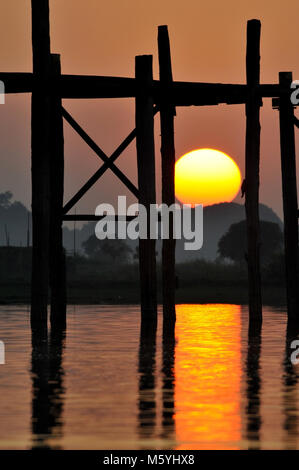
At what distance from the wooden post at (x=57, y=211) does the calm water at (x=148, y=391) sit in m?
1.15

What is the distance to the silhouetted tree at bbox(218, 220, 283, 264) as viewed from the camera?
127 metres

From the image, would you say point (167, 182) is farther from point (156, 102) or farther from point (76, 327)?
point (76, 327)

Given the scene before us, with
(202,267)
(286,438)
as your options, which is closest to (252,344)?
(286,438)

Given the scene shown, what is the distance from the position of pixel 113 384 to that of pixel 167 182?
26.9 feet

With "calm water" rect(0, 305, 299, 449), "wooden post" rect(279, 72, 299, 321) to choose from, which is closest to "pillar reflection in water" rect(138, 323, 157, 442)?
"calm water" rect(0, 305, 299, 449)

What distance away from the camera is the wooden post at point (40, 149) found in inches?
755

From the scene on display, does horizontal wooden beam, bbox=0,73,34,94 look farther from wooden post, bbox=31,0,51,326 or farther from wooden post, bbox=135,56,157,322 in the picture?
wooden post, bbox=135,56,157,322

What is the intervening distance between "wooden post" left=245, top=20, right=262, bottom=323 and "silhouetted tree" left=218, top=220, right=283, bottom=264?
101 metres

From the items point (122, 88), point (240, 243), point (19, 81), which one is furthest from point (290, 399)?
point (240, 243)

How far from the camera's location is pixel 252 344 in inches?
705

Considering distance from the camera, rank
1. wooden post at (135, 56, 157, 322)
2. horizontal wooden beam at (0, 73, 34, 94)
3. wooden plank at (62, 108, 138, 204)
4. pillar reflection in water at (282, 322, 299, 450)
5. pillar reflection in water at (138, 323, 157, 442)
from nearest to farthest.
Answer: pillar reflection in water at (282, 322, 299, 450) < pillar reflection in water at (138, 323, 157, 442) < horizontal wooden beam at (0, 73, 34, 94) < wooden post at (135, 56, 157, 322) < wooden plank at (62, 108, 138, 204)

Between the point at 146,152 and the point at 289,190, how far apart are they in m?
2.94

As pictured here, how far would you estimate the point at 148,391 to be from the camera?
12.5m
